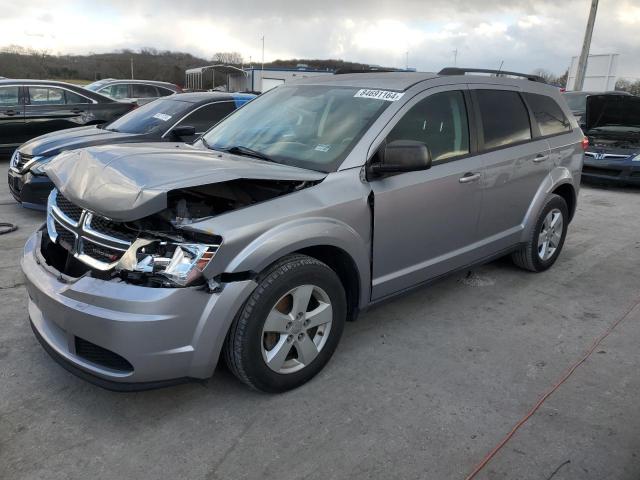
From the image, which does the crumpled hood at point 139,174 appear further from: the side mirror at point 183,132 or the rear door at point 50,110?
the rear door at point 50,110

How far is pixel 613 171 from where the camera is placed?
30.0 ft

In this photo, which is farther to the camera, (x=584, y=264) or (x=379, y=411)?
(x=584, y=264)

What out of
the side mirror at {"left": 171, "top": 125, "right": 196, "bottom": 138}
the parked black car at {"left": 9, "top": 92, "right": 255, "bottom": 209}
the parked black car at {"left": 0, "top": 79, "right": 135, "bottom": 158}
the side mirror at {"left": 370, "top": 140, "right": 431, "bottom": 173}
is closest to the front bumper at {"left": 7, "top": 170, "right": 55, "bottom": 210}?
the parked black car at {"left": 9, "top": 92, "right": 255, "bottom": 209}

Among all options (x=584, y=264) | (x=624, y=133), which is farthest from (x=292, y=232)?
(x=624, y=133)

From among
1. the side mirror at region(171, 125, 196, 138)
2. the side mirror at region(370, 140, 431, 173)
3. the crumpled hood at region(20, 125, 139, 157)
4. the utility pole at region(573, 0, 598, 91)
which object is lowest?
the crumpled hood at region(20, 125, 139, 157)

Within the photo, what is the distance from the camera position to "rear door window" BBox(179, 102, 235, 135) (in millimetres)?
6754

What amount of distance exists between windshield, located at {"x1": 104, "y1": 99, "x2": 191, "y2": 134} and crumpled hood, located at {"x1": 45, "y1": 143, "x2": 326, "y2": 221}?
141 inches

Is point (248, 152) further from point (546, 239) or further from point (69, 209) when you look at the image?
point (546, 239)

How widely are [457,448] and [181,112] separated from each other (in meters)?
5.60

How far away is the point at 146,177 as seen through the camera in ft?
8.21

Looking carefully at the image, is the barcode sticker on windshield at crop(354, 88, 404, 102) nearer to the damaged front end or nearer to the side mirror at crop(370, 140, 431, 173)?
the side mirror at crop(370, 140, 431, 173)

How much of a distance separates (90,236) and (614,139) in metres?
9.53

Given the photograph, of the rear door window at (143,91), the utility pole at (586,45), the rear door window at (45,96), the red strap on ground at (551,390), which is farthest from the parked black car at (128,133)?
the utility pole at (586,45)

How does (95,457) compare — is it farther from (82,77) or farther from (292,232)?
(82,77)
